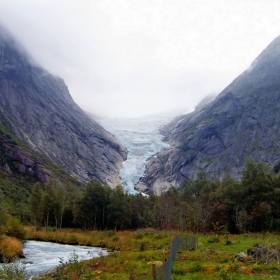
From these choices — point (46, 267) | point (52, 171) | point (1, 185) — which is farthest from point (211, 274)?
point (52, 171)

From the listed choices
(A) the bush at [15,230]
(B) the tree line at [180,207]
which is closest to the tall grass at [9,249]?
(A) the bush at [15,230]

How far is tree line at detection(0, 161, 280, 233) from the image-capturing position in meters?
60.0

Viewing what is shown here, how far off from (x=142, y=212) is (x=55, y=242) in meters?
42.5

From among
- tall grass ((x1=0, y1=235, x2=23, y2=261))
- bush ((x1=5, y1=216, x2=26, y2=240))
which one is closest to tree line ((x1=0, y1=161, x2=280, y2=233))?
bush ((x1=5, y1=216, x2=26, y2=240))

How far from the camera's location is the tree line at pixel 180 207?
59969 millimetres

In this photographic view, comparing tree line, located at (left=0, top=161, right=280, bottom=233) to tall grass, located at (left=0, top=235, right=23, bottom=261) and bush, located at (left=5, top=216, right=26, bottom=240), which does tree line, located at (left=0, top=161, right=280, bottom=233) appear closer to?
bush, located at (left=5, top=216, right=26, bottom=240)

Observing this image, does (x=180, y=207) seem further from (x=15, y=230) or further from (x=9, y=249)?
(x=9, y=249)

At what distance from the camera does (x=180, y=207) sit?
79938 mm

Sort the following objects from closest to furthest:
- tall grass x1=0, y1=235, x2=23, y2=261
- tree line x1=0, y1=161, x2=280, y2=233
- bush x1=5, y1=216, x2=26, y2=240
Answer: tall grass x1=0, y1=235, x2=23, y2=261, bush x1=5, y1=216, x2=26, y2=240, tree line x1=0, y1=161, x2=280, y2=233

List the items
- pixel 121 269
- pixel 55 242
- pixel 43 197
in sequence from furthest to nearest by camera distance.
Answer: pixel 43 197 → pixel 55 242 → pixel 121 269

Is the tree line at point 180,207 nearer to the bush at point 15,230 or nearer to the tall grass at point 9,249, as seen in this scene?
the bush at point 15,230

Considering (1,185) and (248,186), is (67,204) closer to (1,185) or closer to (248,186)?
(248,186)

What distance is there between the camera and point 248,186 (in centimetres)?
6272

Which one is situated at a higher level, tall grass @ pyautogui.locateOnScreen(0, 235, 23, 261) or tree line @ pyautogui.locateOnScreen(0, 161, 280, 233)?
tree line @ pyautogui.locateOnScreen(0, 161, 280, 233)
